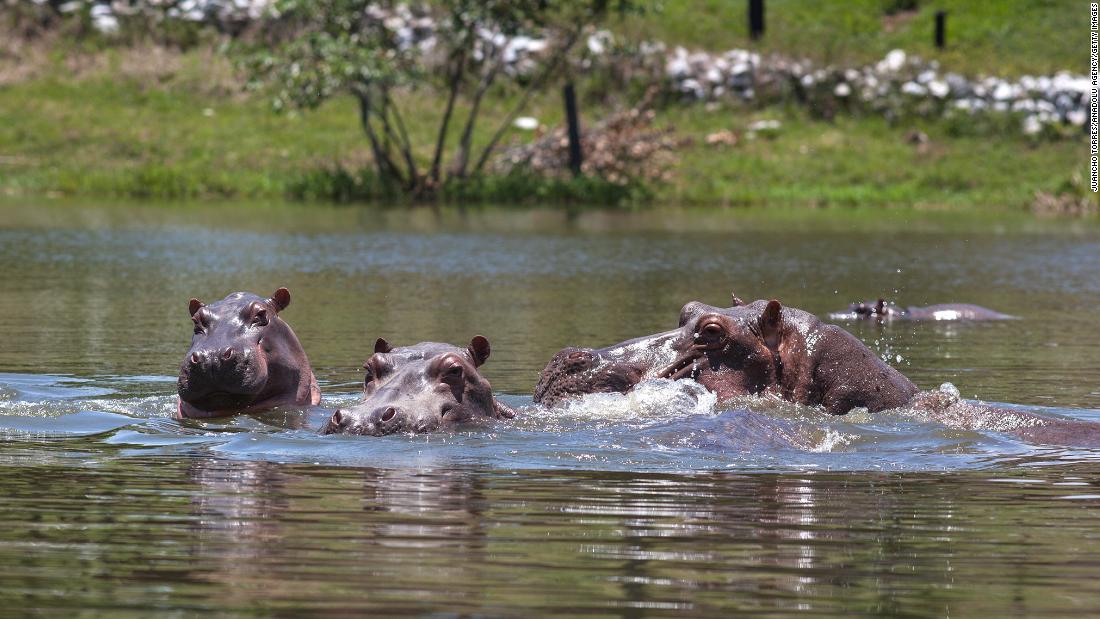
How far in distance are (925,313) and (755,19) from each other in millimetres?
29047

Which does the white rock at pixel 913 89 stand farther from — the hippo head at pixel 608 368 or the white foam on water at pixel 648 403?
the white foam on water at pixel 648 403

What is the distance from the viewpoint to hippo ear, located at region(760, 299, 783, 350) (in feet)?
25.0

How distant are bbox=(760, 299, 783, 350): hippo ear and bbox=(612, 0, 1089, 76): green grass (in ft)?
109

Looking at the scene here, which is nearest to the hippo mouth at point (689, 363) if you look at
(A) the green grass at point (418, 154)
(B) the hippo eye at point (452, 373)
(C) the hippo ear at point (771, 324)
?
(C) the hippo ear at point (771, 324)

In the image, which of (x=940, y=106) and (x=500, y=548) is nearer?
(x=500, y=548)

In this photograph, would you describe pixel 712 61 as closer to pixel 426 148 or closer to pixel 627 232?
pixel 426 148

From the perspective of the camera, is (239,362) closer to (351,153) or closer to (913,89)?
(351,153)

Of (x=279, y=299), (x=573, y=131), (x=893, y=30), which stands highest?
(x=893, y=30)

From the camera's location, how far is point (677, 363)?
769cm

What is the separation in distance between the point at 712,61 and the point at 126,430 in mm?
33451

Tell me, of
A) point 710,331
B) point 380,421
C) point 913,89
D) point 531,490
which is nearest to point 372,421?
point 380,421

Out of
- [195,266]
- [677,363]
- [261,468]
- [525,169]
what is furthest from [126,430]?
[525,169]

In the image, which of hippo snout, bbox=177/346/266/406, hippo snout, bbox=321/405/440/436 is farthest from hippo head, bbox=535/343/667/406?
hippo snout, bbox=177/346/266/406

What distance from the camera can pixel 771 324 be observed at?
7746 mm
